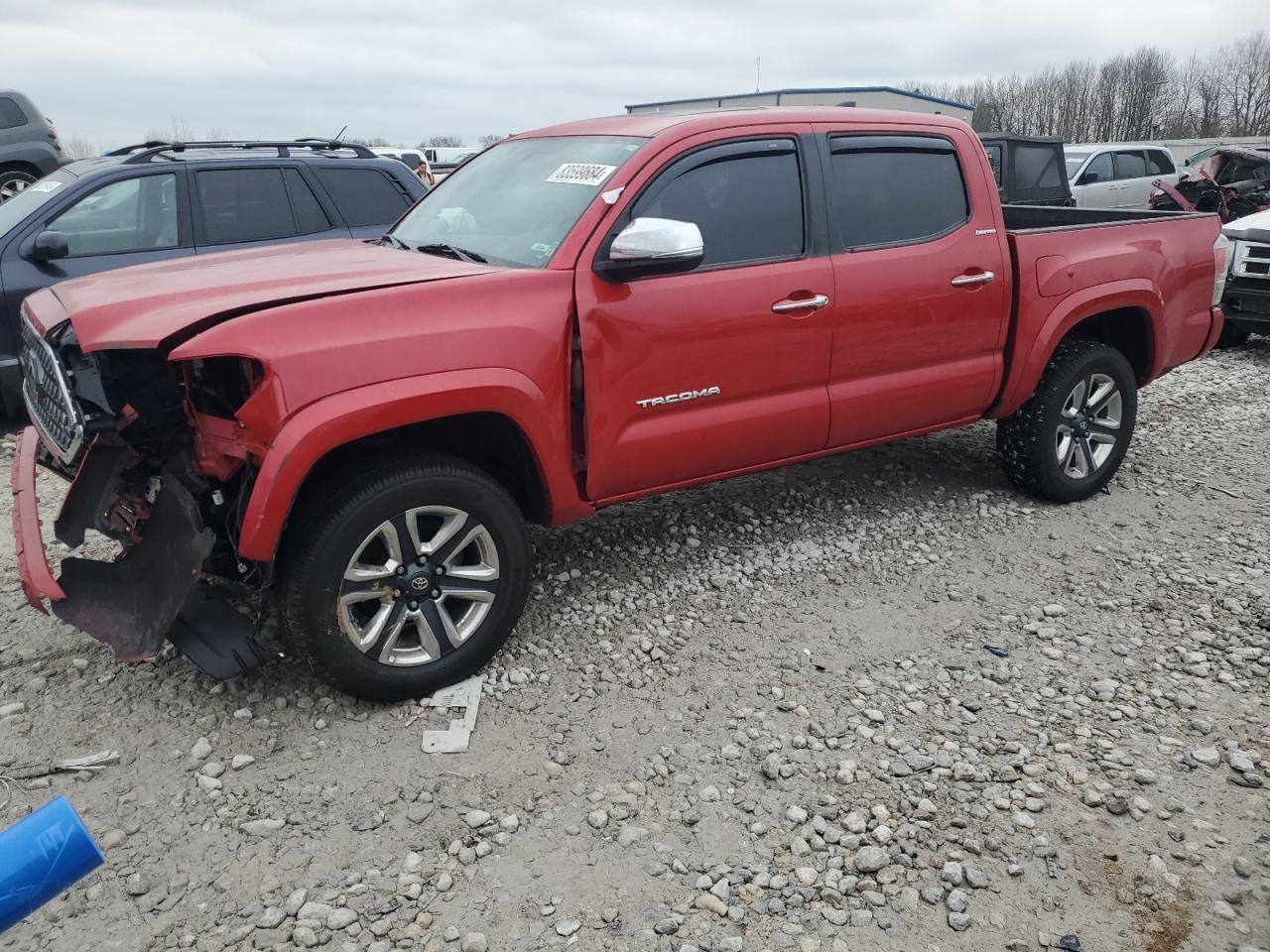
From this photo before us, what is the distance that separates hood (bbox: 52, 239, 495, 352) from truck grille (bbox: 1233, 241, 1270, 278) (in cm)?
761

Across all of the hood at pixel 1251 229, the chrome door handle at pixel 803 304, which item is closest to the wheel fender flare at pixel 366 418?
the chrome door handle at pixel 803 304

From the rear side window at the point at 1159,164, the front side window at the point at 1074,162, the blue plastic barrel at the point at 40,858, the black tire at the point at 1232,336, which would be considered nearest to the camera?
the blue plastic barrel at the point at 40,858

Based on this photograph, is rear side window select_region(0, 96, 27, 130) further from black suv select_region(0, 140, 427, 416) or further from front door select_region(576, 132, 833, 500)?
front door select_region(576, 132, 833, 500)

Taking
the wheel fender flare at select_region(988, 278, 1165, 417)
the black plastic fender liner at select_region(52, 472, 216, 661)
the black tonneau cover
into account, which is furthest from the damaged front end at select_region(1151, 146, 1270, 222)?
the black plastic fender liner at select_region(52, 472, 216, 661)

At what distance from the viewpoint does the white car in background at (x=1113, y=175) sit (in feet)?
48.6

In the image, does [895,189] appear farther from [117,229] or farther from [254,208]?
[117,229]

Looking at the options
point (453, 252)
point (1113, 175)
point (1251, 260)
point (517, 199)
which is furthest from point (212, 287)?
point (1113, 175)

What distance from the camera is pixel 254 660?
3.20m

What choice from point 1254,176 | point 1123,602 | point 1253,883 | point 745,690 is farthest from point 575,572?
point 1254,176

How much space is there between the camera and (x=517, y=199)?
399 centimetres

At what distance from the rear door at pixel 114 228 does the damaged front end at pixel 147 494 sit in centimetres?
325

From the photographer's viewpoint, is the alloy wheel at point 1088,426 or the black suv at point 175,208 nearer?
the alloy wheel at point 1088,426

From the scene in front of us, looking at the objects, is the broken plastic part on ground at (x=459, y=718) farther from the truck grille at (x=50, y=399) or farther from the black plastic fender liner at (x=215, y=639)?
the truck grille at (x=50, y=399)

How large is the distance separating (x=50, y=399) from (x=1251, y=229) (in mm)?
9025
